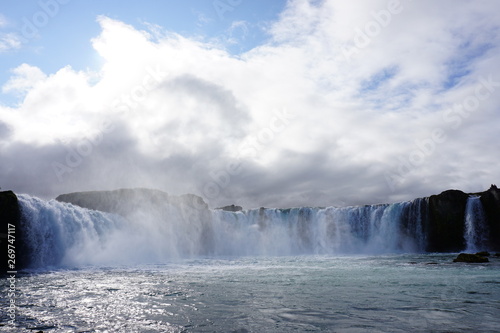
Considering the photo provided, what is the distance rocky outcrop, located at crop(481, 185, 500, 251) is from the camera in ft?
148

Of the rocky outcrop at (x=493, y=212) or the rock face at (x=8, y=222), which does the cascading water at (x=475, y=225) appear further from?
the rock face at (x=8, y=222)

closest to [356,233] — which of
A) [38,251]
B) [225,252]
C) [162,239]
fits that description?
[225,252]

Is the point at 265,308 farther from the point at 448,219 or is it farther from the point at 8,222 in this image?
the point at 448,219

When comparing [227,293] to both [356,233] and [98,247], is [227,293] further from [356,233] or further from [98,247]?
[356,233]

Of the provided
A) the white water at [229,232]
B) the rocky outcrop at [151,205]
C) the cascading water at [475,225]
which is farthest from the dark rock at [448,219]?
the rocky outcrop at [151,205]

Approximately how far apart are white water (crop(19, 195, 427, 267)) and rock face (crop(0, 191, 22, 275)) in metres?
3.32

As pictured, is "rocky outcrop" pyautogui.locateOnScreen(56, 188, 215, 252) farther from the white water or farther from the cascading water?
the cascading water

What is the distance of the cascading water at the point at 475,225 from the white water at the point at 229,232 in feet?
18.7

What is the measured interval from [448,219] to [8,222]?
51.0m

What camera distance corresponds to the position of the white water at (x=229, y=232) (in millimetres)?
33062

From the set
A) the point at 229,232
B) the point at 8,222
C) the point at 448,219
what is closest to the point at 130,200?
the point at 229,232

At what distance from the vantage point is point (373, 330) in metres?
6.74

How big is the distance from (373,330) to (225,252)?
2184 inches

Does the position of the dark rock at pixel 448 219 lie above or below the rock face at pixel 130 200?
below
